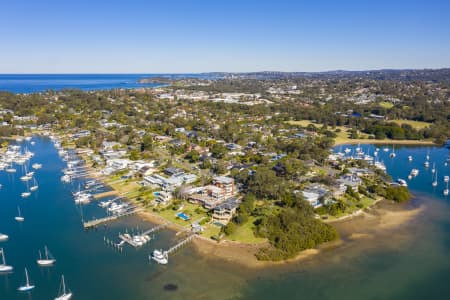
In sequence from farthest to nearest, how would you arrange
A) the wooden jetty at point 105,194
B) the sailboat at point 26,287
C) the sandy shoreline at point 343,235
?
the wooden jetty at point 105,194 → the sandy shoreline at point 343,235 → the sailboat at point 26,287

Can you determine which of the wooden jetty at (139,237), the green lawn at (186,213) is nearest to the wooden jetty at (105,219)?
the green lawn at (186,213)

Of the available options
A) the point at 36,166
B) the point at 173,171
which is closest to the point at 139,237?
the point at 173,171

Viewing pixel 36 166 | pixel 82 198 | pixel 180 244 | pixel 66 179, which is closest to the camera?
pixel 180 244

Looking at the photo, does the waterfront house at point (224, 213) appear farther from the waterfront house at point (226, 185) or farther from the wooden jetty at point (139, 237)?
the wooden jetty at point (139, 237)

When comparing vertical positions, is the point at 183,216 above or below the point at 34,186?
below

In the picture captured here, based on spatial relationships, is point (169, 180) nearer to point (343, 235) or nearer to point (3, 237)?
point (3, 237)

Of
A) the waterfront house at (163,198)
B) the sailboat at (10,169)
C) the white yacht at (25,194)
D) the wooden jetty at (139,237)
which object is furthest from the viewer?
the sailboat at (10,169)

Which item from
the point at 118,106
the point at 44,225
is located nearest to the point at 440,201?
the point at 44,225

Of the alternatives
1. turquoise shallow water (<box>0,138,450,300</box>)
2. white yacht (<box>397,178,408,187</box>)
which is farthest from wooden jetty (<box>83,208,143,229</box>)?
white yacht (<box>397,178,408,187</box>)
